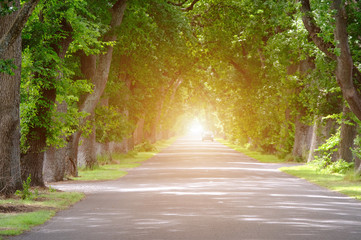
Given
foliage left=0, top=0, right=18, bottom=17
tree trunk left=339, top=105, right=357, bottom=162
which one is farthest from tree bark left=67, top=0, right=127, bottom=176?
foliage left=0, top=0, right=18, bottom=17

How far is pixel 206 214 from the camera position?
42.9 ft

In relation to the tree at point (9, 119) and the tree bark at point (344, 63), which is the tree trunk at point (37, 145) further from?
the tree bark at point (344, 63)

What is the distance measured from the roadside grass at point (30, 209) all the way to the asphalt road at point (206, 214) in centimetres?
26

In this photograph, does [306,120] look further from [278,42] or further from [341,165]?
[341,165]

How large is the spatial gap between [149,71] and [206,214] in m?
26.5

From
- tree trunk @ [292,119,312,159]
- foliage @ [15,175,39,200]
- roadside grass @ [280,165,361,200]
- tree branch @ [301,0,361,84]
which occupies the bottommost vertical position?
roadside grass @ [280,165,361,200]

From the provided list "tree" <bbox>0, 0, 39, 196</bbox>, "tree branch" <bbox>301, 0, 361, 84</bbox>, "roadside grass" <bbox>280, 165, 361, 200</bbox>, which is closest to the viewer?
"tree" <bbox>0, 0, 39, 196</bbox>

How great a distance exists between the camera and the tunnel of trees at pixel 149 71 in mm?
16828

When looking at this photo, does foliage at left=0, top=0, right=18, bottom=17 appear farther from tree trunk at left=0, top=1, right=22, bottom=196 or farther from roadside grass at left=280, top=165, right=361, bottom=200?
roadside grass at left=280, top=165, right=361, bottom=200

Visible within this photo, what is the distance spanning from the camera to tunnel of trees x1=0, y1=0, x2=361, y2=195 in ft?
55.2

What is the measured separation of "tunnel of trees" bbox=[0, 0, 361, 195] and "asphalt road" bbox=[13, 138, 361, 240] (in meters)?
2.80

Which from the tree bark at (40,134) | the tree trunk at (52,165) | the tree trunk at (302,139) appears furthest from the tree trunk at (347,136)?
the tree trunk at (302,139)

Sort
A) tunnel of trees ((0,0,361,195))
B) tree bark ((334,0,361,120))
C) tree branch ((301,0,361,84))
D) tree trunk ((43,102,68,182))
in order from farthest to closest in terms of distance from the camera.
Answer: tree trunk ((43,102,68,182)), tree branch ((301,0,361,84)), tree bark ((334,0,361,120)), tunnel of trees ((0,0,361,195))

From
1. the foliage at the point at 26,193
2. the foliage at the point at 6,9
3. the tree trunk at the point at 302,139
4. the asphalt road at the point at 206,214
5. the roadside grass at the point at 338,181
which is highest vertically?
the foliage at the point at 6,9
